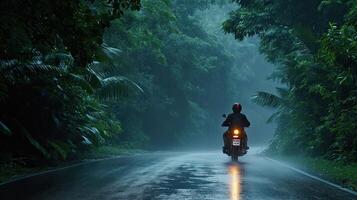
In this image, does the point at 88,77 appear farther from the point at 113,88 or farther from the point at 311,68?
the point at 311,68

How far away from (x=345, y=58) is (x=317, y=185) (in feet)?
16.3

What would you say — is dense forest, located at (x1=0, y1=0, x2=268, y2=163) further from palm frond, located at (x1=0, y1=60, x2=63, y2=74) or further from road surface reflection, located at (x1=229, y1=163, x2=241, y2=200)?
road surface reflection, located at (x1=229, y1=163, x2=241, y2=200)

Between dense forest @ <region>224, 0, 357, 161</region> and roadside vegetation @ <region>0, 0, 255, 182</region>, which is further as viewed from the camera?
dense forest @ <region>224, 0, 357, 161</region>

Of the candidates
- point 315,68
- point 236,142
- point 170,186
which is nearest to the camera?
point 170,186

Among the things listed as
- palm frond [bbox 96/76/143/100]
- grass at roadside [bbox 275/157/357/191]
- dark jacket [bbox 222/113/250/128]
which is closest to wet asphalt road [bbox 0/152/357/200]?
grass at roadside [bbox 275/157/357/191]

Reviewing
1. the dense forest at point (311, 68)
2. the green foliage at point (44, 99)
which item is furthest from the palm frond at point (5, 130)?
the dense forest at point (311, 68)

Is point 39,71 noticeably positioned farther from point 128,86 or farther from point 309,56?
point 309,56

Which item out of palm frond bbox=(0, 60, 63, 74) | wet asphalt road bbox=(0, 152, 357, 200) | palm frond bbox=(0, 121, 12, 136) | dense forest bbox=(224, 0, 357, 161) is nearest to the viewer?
wet asphalt road bbox=(0, 152, 357, 200)

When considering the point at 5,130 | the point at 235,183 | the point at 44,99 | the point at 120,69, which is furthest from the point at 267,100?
the point at 235,183

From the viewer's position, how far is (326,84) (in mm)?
19312

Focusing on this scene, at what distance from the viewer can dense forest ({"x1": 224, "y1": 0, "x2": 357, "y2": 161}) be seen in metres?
17.1

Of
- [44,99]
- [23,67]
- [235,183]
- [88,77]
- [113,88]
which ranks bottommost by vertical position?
[235,183]

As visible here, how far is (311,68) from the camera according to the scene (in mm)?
19891

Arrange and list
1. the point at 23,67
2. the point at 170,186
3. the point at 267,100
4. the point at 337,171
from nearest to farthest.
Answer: the point at 170,186, the point at 337,171, the point at 23,67, the point at 267,100
